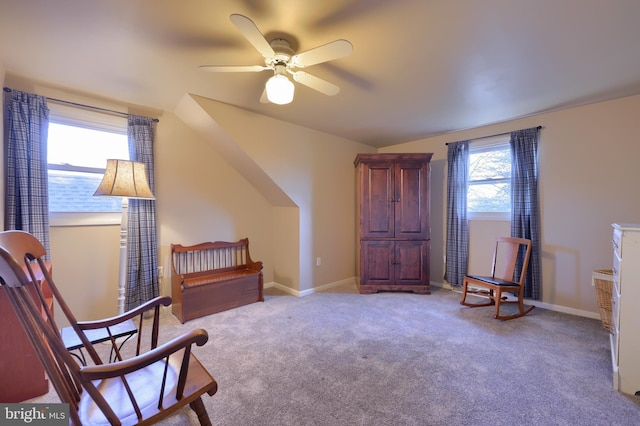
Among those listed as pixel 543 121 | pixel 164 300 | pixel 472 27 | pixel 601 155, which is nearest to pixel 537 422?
pixel 164 300

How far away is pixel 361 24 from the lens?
1591 mm

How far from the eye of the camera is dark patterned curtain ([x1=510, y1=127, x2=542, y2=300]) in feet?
9.96

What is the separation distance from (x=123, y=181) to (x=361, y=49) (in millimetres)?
2182

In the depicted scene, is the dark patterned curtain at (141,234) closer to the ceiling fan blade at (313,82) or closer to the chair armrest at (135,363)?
the ceiling fan blade at (313,82)

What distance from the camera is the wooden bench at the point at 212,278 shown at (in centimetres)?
272

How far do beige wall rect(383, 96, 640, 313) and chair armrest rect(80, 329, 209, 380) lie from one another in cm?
376

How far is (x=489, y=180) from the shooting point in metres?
3.47

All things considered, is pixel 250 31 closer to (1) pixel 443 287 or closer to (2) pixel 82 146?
(2) pixel 82 146

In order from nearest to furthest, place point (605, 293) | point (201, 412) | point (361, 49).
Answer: point (201, 412) → point (361, 49) → point (605, 293)

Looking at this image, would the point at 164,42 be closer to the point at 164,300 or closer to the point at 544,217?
the point at 164,300

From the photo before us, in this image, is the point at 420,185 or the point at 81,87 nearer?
the point at 81,87

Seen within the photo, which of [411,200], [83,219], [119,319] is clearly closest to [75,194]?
[83,219]

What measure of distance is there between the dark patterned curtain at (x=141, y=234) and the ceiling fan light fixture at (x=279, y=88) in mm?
1791

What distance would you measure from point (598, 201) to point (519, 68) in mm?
1834
